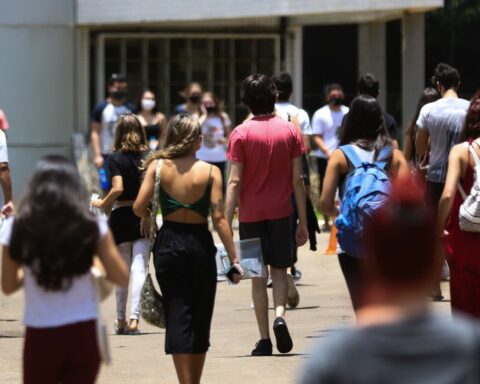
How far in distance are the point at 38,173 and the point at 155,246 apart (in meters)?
2.32

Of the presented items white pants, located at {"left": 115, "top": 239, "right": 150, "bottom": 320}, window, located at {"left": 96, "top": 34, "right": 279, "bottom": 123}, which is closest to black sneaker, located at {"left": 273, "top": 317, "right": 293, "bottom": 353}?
white pants, located at {"left": 115, "top": 239, "right": 150, "bottom": 320}

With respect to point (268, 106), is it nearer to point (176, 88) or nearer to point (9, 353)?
point (9, 353)

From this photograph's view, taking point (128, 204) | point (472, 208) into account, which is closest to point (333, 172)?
point (472, 208)

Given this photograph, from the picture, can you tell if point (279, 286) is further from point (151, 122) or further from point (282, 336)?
point (151, 122)

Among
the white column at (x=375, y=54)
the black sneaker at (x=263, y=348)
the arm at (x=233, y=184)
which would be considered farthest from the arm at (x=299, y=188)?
the white column at (x=375, y=54)

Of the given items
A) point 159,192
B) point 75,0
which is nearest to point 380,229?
point 159,192

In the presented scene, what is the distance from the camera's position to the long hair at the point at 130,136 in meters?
9.75

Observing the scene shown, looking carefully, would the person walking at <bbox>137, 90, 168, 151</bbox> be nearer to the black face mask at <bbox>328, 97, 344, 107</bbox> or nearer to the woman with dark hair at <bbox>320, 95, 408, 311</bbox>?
the black face mask at <bbox>328, 97, 344, 107</bbox>

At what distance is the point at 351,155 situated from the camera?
7414 mm

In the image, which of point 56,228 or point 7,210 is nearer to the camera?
point 56,228

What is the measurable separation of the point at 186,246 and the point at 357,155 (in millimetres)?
1105

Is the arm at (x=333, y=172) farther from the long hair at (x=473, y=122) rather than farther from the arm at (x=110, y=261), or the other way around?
the arm at (x=110, y=261)

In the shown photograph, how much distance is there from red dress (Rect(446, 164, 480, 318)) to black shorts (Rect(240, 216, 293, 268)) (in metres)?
1.74

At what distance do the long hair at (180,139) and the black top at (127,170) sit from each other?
2228 millimetres
